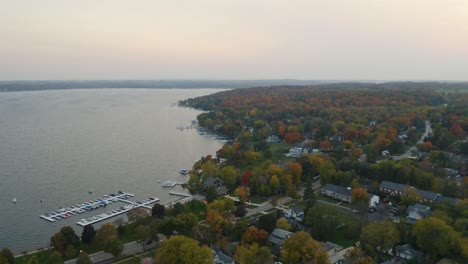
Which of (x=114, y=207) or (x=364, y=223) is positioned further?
(x=114, y=207)

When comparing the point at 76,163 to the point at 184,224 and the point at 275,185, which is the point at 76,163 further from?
the point at 184,224

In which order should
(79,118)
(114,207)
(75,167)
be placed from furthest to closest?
(79,118) → (75,167) → (114,207)

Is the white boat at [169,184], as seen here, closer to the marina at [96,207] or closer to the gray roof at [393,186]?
the marina at [96,207]

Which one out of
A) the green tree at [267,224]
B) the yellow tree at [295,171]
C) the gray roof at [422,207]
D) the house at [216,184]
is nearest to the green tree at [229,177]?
the house at [216,184]

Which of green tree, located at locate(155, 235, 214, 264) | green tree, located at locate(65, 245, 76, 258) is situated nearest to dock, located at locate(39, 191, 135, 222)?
green tree, located at locate(65, 245, 76, 258)

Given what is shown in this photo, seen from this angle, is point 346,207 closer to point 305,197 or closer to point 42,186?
point 305,197

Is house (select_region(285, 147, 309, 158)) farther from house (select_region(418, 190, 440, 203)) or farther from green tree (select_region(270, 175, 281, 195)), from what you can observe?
house (select_region(418, 190, 440, 203))

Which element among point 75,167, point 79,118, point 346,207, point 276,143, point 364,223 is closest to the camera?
point 364,223

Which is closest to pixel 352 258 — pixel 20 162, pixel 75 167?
pixel 75 167
